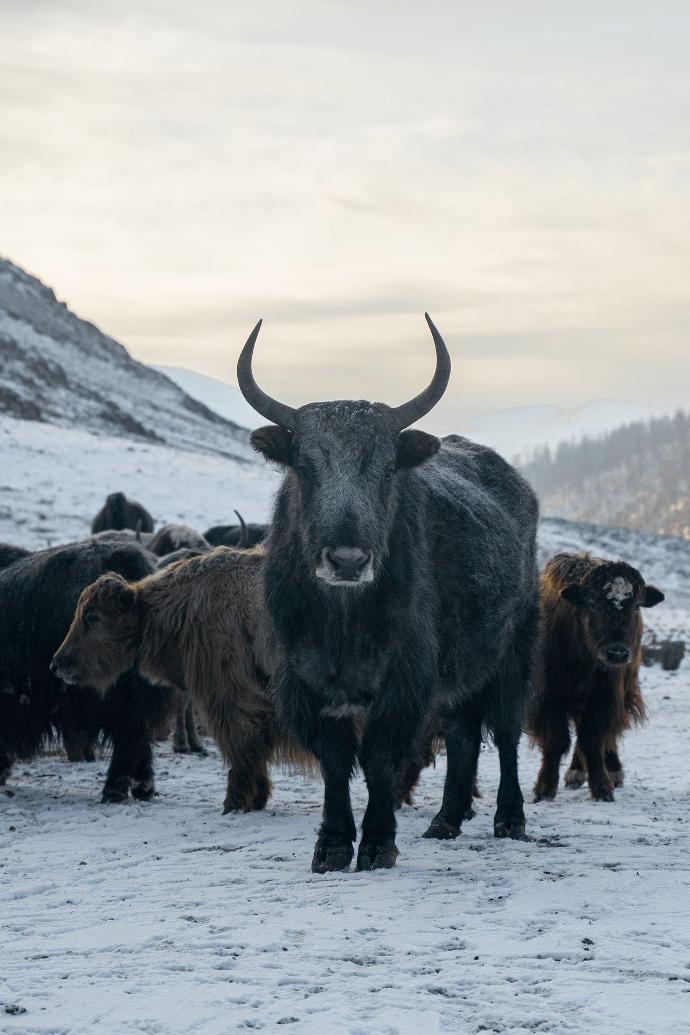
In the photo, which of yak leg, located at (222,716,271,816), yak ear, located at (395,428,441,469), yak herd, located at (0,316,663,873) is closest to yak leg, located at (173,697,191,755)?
yak herd, located at (0,316,663,873)

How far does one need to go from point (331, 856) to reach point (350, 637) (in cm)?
101

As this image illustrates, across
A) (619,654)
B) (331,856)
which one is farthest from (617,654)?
(331,856)

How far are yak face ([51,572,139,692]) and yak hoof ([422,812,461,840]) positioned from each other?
240cm

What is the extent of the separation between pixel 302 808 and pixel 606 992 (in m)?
3.94

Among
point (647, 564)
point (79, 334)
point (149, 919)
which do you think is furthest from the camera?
point (79, 334)

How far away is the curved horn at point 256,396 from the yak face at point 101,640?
2.47 m

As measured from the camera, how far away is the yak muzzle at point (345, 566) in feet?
17.4

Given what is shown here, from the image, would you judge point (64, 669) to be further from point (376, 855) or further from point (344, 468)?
point (344, 468)

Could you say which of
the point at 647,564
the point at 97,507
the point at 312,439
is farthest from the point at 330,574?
the point at 647,564

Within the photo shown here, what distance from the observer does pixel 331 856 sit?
19.1ft

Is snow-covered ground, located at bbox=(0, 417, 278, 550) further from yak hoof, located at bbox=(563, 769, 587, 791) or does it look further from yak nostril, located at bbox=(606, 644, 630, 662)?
yak nostril, located at bbox=(606, 644, 630, 662)

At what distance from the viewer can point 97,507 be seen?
28.1 metres

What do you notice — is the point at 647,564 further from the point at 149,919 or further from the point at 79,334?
the point at 79,334

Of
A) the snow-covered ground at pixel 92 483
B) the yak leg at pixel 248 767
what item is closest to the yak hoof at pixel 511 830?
the yak leg at pixel 248 767
